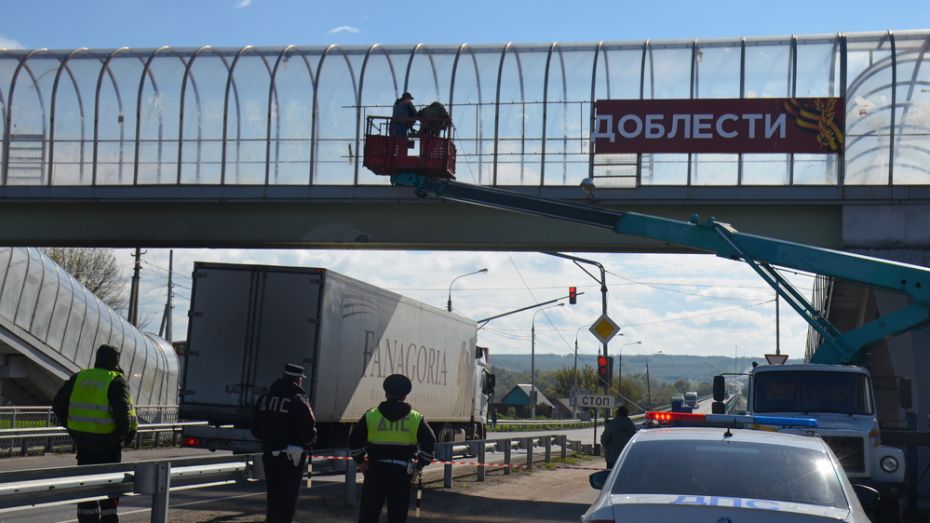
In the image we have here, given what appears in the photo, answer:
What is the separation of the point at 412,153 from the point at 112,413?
1363 cm

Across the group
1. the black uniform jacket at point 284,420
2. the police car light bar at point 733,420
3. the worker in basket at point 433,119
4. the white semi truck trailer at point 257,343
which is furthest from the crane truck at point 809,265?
the black uniform jacket at point 284,420

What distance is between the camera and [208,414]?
1933 centimetres

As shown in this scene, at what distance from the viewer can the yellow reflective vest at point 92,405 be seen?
35.2 feet

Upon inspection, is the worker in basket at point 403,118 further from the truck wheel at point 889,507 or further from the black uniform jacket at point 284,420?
the black uniform jacket at point 284,420

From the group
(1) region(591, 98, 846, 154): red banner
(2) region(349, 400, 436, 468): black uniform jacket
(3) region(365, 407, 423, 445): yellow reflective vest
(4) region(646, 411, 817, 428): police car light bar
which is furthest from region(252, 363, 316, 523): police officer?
(1) region(591, 98, 846, 154): red banner

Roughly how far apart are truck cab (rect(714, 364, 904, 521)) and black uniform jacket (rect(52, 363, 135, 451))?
864 centimetres

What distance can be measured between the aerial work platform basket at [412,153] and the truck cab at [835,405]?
27.4 feet

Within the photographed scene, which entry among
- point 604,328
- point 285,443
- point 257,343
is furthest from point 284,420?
point 604,328

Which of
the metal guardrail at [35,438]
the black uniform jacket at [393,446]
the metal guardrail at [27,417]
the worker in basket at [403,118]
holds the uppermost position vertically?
the worker in basket at [403,118]

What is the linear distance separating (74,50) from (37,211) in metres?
4.10

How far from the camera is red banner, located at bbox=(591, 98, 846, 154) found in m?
24.8

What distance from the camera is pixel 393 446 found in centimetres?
1059

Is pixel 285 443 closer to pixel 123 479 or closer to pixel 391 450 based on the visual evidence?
pixel 391 450

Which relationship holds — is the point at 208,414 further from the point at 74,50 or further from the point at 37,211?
the point at 74,50
